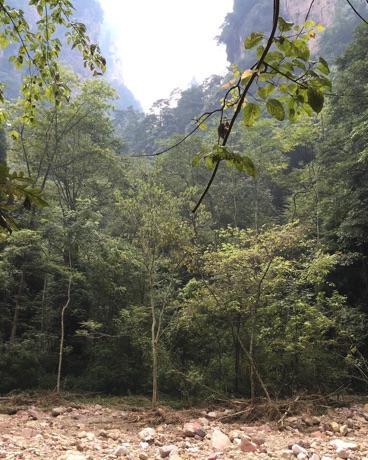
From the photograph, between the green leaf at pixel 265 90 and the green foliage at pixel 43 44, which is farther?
the green foliage at pixel 43 44

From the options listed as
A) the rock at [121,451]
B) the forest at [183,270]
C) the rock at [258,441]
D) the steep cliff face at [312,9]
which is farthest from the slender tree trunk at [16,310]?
the steep cliff face at [312,9]

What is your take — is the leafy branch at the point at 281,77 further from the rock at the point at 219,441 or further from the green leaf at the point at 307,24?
the rock at the point at 219,441

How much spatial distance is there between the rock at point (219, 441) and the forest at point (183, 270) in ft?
5.67

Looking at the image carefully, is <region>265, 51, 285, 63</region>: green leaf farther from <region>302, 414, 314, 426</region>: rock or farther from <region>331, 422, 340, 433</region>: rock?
<region>302, 414, 314, 426</region>: rock

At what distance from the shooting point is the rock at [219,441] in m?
4.58

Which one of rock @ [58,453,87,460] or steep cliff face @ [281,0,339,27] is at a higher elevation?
steep cliff face @ [281,0,339,27]

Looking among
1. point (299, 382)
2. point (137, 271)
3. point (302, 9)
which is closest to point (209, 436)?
point (299, 382)

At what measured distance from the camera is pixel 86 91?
44.0ft

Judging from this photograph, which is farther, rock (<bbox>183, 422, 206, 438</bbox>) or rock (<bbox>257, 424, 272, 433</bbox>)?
rock (<bbox>257, 424, 272, 433</bbox>)

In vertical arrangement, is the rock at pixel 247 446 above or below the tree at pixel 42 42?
below

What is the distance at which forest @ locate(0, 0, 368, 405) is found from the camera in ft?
24.4

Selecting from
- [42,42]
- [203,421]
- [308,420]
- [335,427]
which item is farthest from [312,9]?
[42,42]

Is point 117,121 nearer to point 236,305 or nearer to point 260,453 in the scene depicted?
point 236,305

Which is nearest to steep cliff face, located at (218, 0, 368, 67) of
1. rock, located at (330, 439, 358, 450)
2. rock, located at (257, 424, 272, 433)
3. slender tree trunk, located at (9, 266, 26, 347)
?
slender tree trunk, located at (9, 266, 26, 347)
